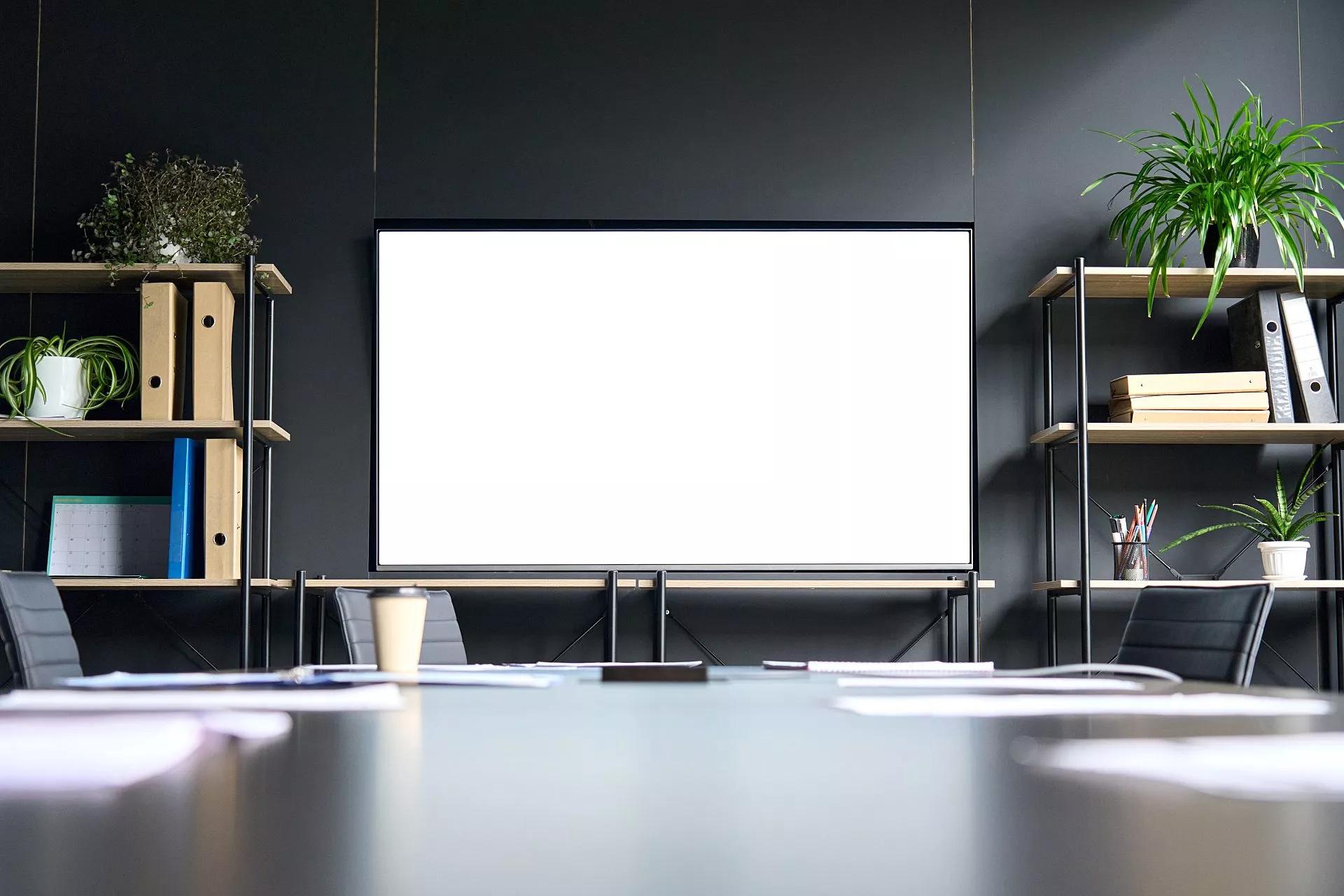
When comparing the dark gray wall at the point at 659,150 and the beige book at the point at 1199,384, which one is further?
the dark gray wall at the point at 659,150

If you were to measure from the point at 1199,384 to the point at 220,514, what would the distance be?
2.85 m

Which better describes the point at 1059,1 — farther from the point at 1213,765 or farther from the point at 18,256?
the point at 1213,765

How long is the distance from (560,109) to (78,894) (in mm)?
3832

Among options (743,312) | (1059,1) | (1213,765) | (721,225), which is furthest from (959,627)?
(1213,765)

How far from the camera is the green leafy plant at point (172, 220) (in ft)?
11.3

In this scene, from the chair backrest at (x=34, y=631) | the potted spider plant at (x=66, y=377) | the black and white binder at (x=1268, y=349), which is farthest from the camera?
the black and white binder at (x=1268, y=349)

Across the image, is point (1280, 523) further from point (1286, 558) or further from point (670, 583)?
point (670, 583)

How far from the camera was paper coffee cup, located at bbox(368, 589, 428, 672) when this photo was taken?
1.42 m

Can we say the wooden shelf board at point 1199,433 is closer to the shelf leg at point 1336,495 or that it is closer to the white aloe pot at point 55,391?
the shelf leg at point 1336,495

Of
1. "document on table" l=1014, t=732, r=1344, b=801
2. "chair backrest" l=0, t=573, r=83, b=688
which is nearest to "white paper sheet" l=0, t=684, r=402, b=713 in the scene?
"document on table" l=1014, t=732, r=1344, b=801

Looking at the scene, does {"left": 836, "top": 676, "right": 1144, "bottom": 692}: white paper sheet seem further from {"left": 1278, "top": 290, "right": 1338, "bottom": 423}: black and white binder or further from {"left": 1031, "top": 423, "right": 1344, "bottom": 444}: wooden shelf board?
{"left": 1278, "top": 290, "right": 1338, "bottom": 423}: black and white binder

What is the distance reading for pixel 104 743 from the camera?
42cm

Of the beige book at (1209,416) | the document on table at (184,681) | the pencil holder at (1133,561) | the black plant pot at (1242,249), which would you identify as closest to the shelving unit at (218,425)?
the document on table at (184,681)

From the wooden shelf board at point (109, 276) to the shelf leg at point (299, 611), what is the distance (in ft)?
2.88
